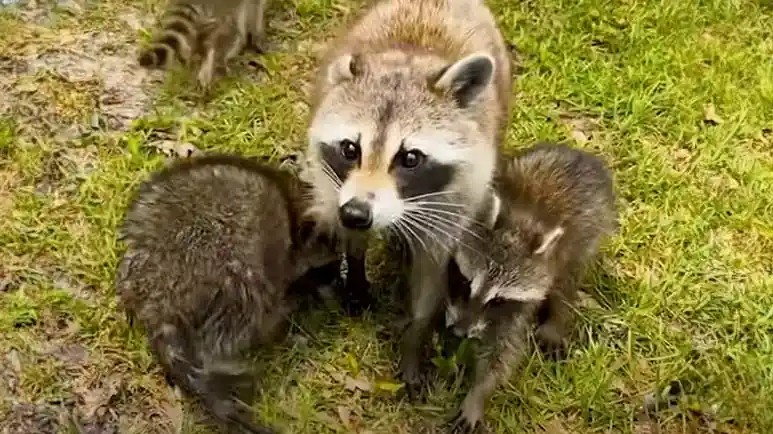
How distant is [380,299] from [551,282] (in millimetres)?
690

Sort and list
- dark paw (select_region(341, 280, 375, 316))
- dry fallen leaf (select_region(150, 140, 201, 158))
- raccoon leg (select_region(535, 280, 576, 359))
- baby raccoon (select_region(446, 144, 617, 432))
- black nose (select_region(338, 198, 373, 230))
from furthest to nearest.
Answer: dry fallen leaf (select_region(150, 140, 201, 158)), dark paw (select_region(341, 280, 375, 316)), raccoon leg (select_region(535, 280, 576, 359)), baby raccoon (select_region(446, 144, 617, 432)), black nose (select_region(338, 198, 373, 230))

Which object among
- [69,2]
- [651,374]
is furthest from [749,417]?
[69,2]

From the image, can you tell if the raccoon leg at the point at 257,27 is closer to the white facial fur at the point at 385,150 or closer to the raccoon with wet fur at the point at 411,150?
the raccoon with wet fur at the point at 411,150

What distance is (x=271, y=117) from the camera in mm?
4535

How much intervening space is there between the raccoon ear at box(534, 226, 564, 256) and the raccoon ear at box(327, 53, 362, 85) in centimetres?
78

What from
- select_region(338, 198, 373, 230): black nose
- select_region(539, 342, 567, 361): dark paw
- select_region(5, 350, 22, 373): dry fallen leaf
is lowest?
select_region(5, 350, 22, 373): dry fallen leaf

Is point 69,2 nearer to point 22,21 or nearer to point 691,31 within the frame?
point 22,21

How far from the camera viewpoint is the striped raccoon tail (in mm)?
4645

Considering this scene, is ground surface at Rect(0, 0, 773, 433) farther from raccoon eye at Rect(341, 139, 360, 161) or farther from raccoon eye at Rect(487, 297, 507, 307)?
raccoon eye at Rect(341, 139, 360, 161)

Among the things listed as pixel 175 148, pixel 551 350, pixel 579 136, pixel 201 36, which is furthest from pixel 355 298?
pixel 201 36

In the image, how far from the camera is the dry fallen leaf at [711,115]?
4637 millimetres

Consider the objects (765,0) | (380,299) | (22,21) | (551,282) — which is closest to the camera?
(551,282)

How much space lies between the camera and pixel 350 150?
3262mm

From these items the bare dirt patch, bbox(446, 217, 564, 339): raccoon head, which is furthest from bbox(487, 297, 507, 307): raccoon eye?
the bare dirt patch
